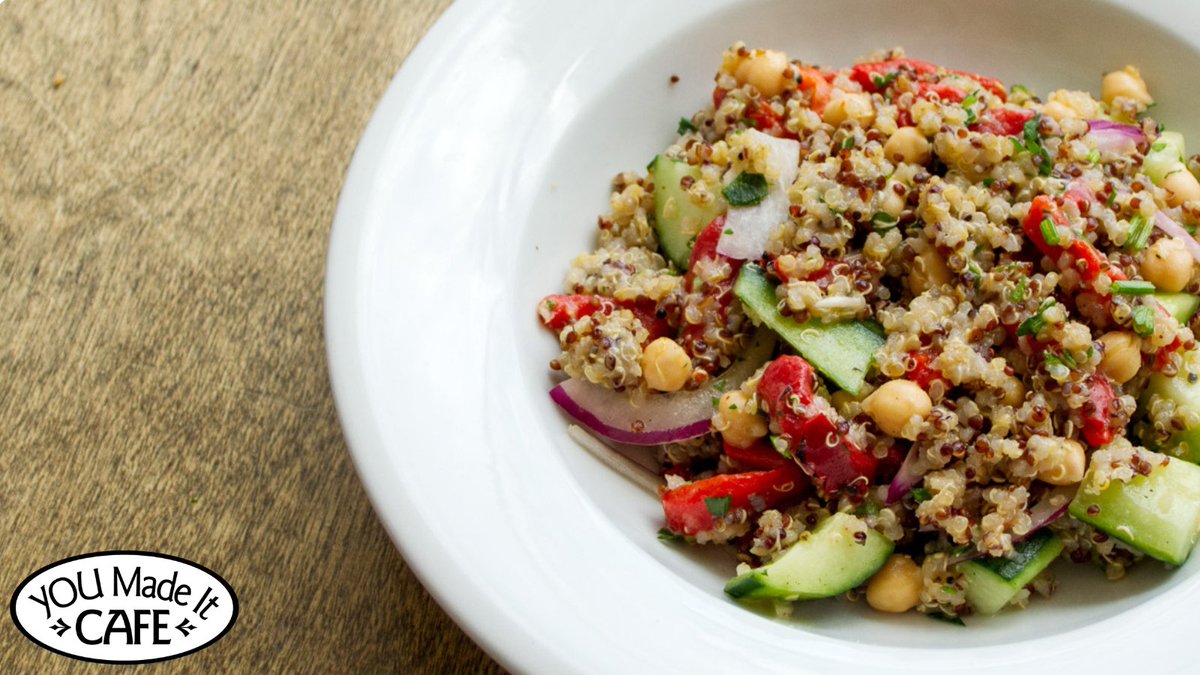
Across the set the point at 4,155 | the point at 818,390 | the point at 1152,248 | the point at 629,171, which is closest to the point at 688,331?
the point at 818,390

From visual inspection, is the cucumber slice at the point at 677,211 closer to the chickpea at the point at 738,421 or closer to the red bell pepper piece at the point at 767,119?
the red bell pepper piece at the point at 767,119

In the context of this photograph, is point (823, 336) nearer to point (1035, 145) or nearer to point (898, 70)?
point (1035, 145)

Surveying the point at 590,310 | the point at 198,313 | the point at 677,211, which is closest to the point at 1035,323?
the point at 677,211

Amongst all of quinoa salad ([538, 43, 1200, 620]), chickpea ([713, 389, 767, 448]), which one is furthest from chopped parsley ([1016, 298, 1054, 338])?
chickpea ([713, 389, 767, 448])

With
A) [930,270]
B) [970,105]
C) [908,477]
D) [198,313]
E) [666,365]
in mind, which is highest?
[970,105]

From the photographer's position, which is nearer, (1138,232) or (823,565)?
(823,565)

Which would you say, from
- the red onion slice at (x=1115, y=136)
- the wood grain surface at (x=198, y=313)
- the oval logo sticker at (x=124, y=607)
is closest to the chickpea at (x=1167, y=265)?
the red onion slice at (x=1115, y=136)

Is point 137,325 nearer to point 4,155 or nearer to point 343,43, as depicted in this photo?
point 4,155
